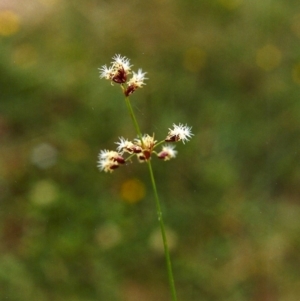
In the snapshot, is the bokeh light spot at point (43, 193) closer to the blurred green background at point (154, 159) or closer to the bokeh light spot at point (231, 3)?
the blurred green background at point (154, 159)

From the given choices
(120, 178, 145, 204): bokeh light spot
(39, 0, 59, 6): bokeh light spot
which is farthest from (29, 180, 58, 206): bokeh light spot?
(39, 0, 59, 6): bokeh light spot

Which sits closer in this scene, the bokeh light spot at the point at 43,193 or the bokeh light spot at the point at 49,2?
the bokeh light spot at the point at 43,193

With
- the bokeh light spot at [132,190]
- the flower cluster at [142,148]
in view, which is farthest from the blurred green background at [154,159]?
the flower cluster at [142,148]

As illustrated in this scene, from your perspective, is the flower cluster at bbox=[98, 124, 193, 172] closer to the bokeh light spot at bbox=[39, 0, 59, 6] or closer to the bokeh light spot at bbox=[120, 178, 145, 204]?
the bokeh light spot at bbox=[120, 178, 145, 204]

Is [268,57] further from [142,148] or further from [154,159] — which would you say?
[142,148]

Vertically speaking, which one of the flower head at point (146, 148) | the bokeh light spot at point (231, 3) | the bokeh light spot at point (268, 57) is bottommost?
the flower head at point (146, 148)

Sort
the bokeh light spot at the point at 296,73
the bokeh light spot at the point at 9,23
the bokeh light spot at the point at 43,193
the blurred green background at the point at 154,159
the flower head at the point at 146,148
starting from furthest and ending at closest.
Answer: the bokeh light spot at the point at 9,23 → the bokeh light spot at the point at 296,73 → the bokeh light spot at the point at 43,193 → the blurred green background at the point at 154,159 → the flower head at the point at 146,148

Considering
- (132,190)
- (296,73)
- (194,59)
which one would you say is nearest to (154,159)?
(132,190)
